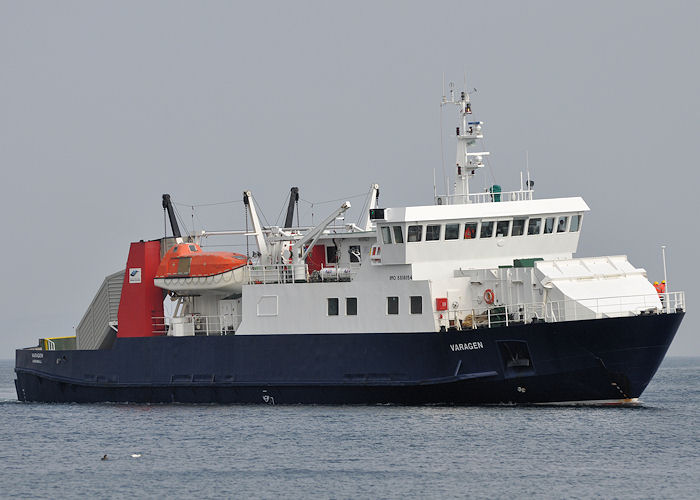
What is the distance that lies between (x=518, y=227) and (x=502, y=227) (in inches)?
17.4

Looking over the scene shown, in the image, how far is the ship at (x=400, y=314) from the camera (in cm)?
2970

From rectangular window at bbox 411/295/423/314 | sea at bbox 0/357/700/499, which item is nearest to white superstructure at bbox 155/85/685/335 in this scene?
rectangular window at bbox 411/295/423/314

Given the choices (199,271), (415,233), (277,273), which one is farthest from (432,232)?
(199,271)

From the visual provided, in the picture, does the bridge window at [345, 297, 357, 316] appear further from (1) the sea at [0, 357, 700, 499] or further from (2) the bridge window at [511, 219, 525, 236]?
(2) the bridge window at [511, 219, 525, 236]

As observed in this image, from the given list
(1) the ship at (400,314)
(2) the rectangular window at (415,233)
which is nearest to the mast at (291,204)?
(1) the ship at (400,314)

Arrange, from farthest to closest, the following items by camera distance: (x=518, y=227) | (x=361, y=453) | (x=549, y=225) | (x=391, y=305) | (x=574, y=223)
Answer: (x=574, y=223)
(x=549, y=225)
(x=518, y=227)
(x=391, y=305)
(x=361, y=453)

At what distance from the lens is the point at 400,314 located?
102ft

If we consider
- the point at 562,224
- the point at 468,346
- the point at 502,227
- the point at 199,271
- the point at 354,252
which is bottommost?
the point at 468,346

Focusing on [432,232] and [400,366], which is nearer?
[400,366]

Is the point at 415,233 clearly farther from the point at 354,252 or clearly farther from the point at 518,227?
the point at 354,252

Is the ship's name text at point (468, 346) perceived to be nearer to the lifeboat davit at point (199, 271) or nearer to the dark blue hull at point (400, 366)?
the dark blue hull at point (400, 366)

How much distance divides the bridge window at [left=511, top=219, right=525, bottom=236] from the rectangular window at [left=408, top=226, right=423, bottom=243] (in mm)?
2389

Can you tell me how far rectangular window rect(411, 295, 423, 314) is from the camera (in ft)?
102

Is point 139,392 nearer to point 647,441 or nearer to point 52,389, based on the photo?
point 52,389
